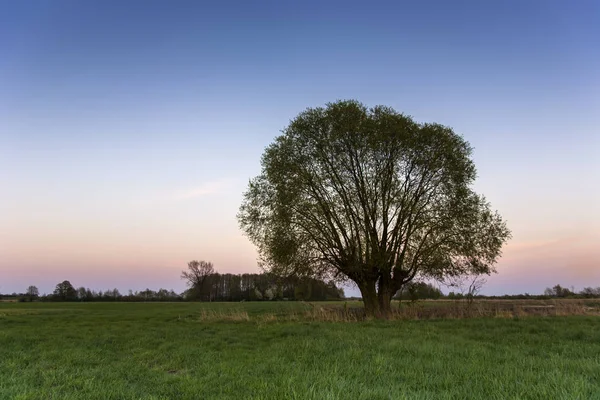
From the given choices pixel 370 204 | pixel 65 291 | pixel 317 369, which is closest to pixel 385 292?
pixel 370 204

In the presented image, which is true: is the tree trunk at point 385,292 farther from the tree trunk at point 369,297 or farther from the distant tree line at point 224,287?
the distant tree line at point 224,287

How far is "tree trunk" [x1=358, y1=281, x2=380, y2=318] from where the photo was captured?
1072 inches

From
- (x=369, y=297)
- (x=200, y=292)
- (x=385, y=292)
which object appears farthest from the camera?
(x=200, y=292)

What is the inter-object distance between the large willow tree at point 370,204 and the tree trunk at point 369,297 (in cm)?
7

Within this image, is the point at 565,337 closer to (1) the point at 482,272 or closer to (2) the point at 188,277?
(1) the point at 482,272

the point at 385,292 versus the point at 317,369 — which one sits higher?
the point at 385,292

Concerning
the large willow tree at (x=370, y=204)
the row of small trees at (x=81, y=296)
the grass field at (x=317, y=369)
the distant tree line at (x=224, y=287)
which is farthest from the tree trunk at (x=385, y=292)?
the row of small trees at (x=81, y=296)

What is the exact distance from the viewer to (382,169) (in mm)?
27328

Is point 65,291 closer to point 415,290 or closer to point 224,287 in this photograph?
point 224,287

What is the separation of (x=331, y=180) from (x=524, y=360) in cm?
1970

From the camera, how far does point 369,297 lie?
27.5 meters

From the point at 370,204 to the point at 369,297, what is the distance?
657 centimetres

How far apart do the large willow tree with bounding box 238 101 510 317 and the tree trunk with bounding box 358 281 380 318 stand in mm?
70

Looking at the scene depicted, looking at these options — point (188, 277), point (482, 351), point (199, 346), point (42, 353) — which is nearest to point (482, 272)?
point (482, 351)
